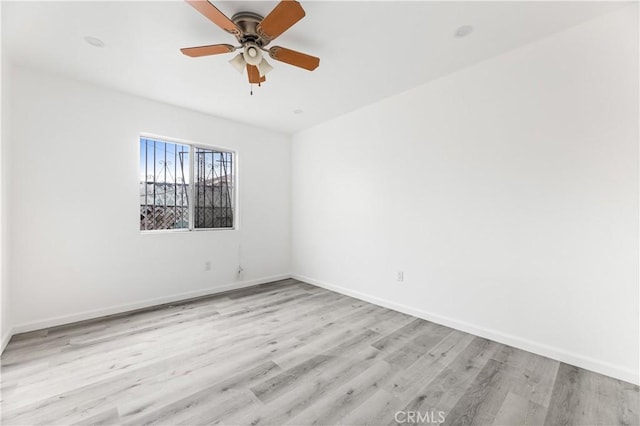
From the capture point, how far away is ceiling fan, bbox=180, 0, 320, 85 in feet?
5.38

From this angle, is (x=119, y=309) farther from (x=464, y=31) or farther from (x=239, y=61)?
(x=464, y=31)

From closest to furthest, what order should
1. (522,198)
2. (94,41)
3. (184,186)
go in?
(94,41)
(522,198)
(184,186)

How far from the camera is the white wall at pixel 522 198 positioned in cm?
194

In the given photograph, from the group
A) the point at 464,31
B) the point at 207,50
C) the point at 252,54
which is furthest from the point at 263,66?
the point at 464,31

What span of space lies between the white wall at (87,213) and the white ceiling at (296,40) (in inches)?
12.6

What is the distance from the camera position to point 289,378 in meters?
1.91

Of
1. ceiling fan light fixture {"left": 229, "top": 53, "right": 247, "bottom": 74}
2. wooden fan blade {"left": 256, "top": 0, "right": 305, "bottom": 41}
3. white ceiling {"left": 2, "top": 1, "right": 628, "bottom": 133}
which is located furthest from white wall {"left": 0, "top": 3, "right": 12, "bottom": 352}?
wooden fan blade {"left": 256, "top": 0, "right": 305, "bottom": 41}

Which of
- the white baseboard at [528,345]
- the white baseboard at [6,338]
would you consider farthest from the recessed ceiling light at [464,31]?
the white baseboard at [6,338]

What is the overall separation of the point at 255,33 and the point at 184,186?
103 inches

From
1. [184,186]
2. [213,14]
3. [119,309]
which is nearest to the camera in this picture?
[213,14]

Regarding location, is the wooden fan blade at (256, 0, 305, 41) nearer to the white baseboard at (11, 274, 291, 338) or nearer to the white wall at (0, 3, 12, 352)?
the white wall at (0, 3, 12, 352)

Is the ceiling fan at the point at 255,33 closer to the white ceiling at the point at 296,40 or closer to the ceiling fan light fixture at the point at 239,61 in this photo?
the ceiling fan light fixture at the point at 239,61

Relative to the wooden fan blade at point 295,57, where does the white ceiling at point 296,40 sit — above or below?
above

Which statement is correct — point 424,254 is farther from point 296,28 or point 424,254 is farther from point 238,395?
point 296,28
